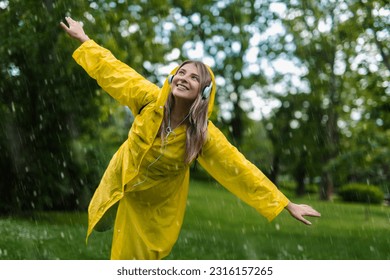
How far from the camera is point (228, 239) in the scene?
919 centimetres

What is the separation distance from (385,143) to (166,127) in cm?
836

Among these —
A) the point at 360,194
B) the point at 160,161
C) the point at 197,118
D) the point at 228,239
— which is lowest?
the point at 360,194

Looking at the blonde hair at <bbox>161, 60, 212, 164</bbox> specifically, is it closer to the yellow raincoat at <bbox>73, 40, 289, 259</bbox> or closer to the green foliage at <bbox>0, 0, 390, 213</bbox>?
the yellow raincoat at <bbox>73, 40, 289, 259</bbox>

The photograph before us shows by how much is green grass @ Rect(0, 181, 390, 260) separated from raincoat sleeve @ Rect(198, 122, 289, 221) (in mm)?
3868

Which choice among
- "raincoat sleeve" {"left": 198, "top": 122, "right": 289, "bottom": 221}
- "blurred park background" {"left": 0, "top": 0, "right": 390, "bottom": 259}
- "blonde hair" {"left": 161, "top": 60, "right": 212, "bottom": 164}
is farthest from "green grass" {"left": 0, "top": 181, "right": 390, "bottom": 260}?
"blonde hair" {"left": 161, "top": 60, "right": 212, "bottom": 164}

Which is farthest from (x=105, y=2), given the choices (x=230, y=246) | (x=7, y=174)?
(x=230, y=246)

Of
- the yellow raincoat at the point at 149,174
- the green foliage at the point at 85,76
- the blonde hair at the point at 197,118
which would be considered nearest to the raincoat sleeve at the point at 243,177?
the yellow raincoat at the point at 149,174

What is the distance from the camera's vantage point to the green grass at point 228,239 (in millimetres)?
7598

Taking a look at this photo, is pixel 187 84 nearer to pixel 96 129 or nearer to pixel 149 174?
pixel 149 174

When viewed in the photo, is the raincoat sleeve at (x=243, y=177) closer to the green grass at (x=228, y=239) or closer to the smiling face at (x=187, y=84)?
the smiling face at (x=187, y=84)

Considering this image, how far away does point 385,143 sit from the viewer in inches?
429

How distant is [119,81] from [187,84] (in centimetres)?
52

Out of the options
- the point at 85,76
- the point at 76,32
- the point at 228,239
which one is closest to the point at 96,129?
the point at 85,76
